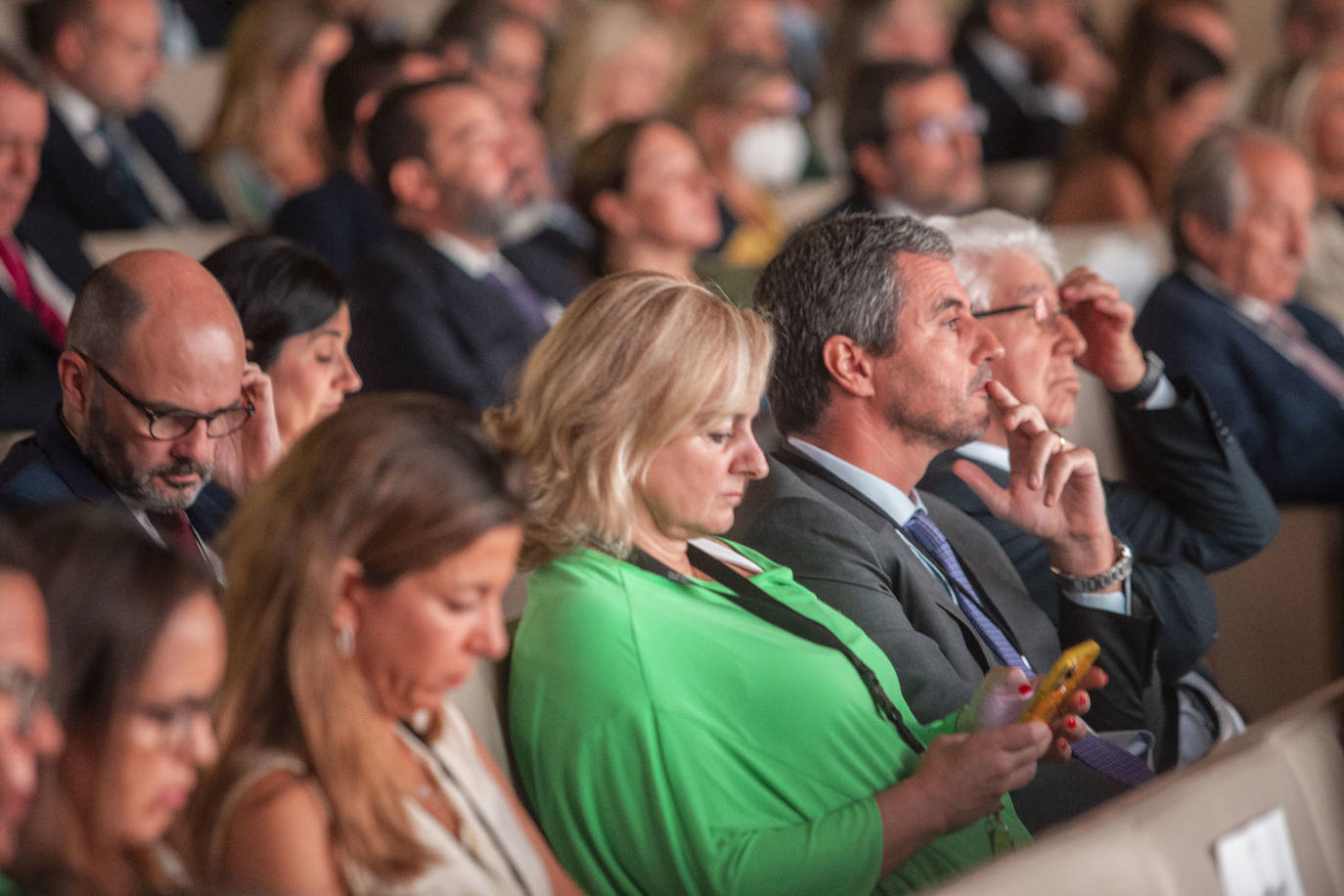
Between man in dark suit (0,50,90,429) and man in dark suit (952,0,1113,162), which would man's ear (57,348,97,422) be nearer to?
man in dark suit (0,50,90,429)

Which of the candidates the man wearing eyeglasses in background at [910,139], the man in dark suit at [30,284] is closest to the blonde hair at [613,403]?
the man in dark suit at [30,284]

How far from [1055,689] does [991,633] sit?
26 centimetres

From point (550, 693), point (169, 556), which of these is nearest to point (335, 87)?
point (550, 693)

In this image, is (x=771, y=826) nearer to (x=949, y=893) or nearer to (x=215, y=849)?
(x=949, y=893)

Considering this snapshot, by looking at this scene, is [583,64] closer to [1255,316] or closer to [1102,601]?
[1255,316]

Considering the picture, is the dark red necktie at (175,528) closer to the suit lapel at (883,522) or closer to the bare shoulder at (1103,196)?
the suit lapel at (883,522)

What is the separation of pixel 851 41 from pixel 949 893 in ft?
16.9

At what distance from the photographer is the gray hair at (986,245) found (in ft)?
6.56

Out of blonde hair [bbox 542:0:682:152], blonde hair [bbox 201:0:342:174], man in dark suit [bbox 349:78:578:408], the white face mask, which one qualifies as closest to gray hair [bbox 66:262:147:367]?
man in dark suit [bbox 349:78:578:408]

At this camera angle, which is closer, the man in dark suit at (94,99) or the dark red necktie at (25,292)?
the dark red necktie at (25,292)

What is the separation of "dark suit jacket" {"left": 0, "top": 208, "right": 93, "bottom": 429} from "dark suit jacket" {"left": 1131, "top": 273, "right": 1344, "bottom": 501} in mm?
1920

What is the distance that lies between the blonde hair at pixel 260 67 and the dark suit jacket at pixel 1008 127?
2665 millimetres

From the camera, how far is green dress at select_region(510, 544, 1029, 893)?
4.40 feet

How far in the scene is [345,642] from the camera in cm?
111
